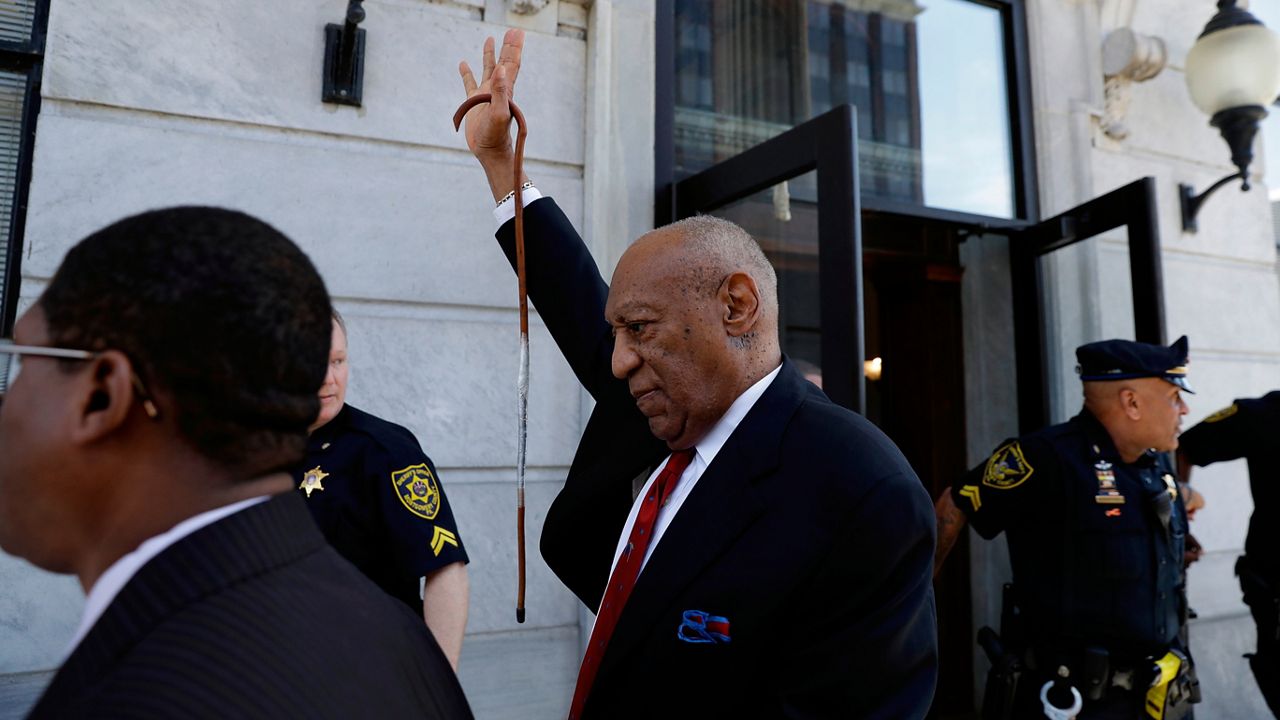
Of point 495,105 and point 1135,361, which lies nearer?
point 495,105

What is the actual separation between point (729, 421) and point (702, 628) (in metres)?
0.42

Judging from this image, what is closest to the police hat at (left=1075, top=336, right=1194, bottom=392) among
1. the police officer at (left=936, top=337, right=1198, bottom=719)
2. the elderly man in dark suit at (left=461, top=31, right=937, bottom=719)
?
the police officer at (left=936, top=337, right=1198, bottom=719)

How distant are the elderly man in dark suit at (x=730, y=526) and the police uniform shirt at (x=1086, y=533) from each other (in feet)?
6.50

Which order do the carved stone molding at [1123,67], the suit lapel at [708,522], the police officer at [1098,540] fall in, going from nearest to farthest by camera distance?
the suit lapel at [708,522], the police officer at [1098,540], the carved stone molding at [1123,67]

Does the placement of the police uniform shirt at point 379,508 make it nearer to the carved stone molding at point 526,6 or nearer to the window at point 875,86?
the carved stone molding at point 526,6

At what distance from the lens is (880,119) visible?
4.61 meters

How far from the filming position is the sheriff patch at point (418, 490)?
209 cm

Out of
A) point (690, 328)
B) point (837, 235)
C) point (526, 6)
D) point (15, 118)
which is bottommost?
point (690, 328)

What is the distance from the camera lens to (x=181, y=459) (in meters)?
0.79

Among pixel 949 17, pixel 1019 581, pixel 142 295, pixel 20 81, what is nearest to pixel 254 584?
pixel 142 295

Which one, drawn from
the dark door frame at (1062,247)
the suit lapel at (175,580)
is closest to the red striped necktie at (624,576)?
the suit lapel at (175,580)

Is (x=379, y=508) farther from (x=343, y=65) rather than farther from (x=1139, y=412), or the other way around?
(x=1139, y=412)

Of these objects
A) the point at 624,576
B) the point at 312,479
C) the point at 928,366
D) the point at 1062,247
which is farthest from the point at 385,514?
the point at 928,366

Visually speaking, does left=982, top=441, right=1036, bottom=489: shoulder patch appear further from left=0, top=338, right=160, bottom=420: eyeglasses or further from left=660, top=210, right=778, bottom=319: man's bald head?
left=0, top=338, right=160, bottom=420: eyeglasses
